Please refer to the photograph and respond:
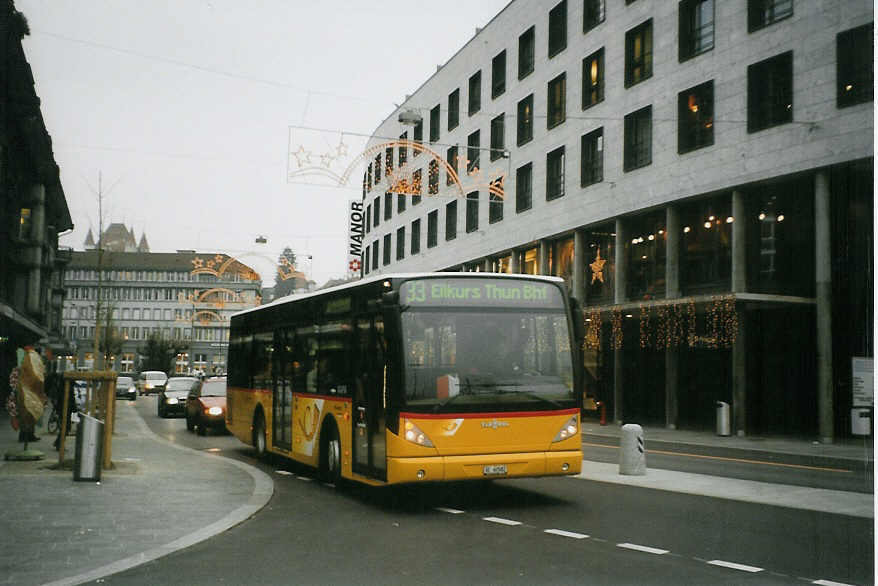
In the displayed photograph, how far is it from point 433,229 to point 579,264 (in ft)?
52.3

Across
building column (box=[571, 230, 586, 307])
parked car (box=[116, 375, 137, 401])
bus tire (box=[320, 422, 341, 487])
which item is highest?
building column (box=[571, 230, 586, 307])

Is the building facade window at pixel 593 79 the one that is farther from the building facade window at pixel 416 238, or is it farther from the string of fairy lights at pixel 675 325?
the building facade window at pixel 416 238

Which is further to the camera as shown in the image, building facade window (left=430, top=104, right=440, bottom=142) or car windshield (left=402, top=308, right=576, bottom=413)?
building facade window (left=430, top=104, right=440, bottom=142)

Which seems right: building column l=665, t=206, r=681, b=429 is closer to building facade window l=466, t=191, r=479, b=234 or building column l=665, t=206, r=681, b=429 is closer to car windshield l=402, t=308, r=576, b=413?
building facade window l=466, t=191, r=479, b=234

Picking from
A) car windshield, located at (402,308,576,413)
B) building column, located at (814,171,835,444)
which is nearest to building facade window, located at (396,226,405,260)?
building column, located at (814,171,835,444)

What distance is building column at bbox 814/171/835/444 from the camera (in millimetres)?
23047

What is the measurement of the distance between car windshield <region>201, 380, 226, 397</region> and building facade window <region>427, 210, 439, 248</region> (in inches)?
930

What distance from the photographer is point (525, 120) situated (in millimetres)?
38969

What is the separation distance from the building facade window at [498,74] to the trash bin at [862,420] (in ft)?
106

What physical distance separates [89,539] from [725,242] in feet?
74.4

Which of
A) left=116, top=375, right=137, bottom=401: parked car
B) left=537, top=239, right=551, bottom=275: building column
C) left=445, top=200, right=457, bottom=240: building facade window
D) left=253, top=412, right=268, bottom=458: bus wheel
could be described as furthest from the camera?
left=116, top=375, right=137, bottom=401: parked car

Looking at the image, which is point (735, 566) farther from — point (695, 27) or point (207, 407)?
point (695, 27)

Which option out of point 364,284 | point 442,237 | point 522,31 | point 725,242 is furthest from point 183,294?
point 364,284

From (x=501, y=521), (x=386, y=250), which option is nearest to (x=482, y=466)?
(x=501, y=521)
